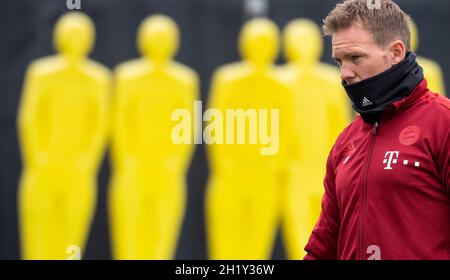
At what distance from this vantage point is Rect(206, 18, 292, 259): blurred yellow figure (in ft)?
12.6

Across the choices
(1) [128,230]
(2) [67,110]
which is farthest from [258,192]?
(2) [67,110]

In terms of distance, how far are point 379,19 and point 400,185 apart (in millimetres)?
356

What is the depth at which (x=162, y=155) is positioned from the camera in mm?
3906

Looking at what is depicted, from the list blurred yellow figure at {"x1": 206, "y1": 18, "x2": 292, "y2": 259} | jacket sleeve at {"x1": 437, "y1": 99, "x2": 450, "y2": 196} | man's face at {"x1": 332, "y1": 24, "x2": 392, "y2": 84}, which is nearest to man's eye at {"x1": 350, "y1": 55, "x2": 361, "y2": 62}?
man's face at {"x1": 332, "y1": 24, "x2": 392, "y2": 84}

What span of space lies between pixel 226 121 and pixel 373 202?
6.87 feet

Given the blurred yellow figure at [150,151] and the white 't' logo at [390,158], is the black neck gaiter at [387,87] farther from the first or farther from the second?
the blurred yellow figure at [150,151]

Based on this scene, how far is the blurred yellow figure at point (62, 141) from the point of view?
152 inches

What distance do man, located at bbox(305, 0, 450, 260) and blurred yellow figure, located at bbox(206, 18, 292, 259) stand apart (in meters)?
1.93

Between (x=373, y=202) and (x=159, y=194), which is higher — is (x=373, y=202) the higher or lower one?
the higher one

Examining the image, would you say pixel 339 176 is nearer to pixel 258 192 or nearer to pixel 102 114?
pixel 258 192

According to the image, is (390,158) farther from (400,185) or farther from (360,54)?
(360,54)

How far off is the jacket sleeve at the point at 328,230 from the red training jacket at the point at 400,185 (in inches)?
2.6

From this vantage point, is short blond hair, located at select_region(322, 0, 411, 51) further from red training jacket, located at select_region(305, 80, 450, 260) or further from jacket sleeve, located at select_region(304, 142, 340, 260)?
jacket sleeve, located at select_region(304, 142, 340, 260)

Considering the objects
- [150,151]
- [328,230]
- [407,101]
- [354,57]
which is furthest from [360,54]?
[150,151]
